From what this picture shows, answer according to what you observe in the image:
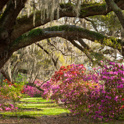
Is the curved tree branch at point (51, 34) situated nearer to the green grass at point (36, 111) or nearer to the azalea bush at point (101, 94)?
the azalea bush at point (101, 94)

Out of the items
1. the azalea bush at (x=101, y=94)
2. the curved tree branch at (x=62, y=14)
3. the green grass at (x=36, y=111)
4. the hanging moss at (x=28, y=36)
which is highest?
the curved tree branch at (x=62, y=14)

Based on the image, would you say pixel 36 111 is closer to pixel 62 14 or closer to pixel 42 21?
pixel 42 21

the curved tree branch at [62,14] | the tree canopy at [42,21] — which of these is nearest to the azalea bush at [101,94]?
the tree canopy at [42,21]

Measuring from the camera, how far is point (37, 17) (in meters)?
5.83

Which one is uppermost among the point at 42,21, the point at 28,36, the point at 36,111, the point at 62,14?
the point at 62,14

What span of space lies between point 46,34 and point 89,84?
247 cm

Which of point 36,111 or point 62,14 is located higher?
point 62,14

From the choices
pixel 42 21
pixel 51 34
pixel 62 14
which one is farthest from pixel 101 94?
pixel 42 21

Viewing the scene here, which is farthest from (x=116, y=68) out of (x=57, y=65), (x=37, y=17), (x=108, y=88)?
(x=57, y=65)

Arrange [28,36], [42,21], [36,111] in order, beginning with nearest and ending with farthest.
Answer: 1. [42,21]
2. [28,36]
3. [36,111]

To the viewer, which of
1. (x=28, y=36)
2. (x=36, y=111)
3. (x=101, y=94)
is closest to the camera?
(x=28, y=36)

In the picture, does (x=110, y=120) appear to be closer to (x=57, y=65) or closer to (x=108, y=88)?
(x=108, y=88)

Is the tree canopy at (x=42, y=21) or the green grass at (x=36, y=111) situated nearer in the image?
the tree canopy at (x=42, y=21)

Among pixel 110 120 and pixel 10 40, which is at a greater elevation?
pixel 10 40
